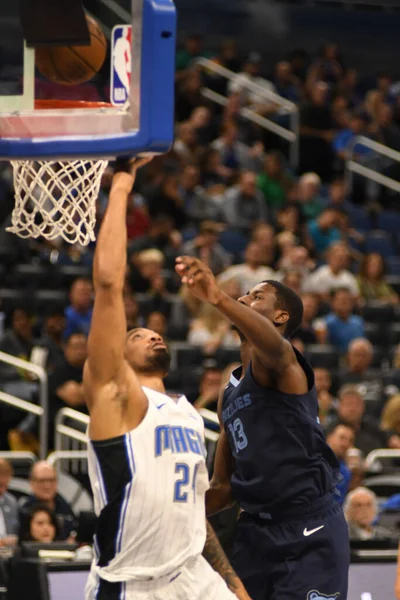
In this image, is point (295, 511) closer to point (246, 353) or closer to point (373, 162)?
point (246, 353)

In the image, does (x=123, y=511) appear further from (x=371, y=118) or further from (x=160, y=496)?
(x=371, y=118)

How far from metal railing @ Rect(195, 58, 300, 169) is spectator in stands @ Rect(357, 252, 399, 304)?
302cm

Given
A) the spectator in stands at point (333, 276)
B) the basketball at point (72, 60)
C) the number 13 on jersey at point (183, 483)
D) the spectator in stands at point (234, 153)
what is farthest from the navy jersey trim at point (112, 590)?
the spectator in stands at point (234, 153)

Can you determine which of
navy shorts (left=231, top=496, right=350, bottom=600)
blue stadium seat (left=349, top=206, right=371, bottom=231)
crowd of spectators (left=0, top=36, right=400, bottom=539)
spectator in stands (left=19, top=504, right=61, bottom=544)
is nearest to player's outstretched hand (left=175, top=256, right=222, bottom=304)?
navy shorts (left=231, top=496, right=350, bottom=600)

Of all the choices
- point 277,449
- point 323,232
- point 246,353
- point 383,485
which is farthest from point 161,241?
point 277,449

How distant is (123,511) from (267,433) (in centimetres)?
99

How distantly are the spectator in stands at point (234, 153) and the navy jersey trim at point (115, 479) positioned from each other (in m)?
9.76

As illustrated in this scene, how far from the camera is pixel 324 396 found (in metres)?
9.25

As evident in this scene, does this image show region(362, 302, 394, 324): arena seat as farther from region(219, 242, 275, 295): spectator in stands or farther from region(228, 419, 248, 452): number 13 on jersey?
region(228, 419, 248, 452): number 13 on jersey

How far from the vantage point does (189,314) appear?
10688 millimetres

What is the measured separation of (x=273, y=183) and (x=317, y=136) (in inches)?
66.1

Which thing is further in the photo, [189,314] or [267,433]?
[189,314]

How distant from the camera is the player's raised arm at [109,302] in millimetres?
3869

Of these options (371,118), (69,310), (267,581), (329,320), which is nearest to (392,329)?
(329,320)
